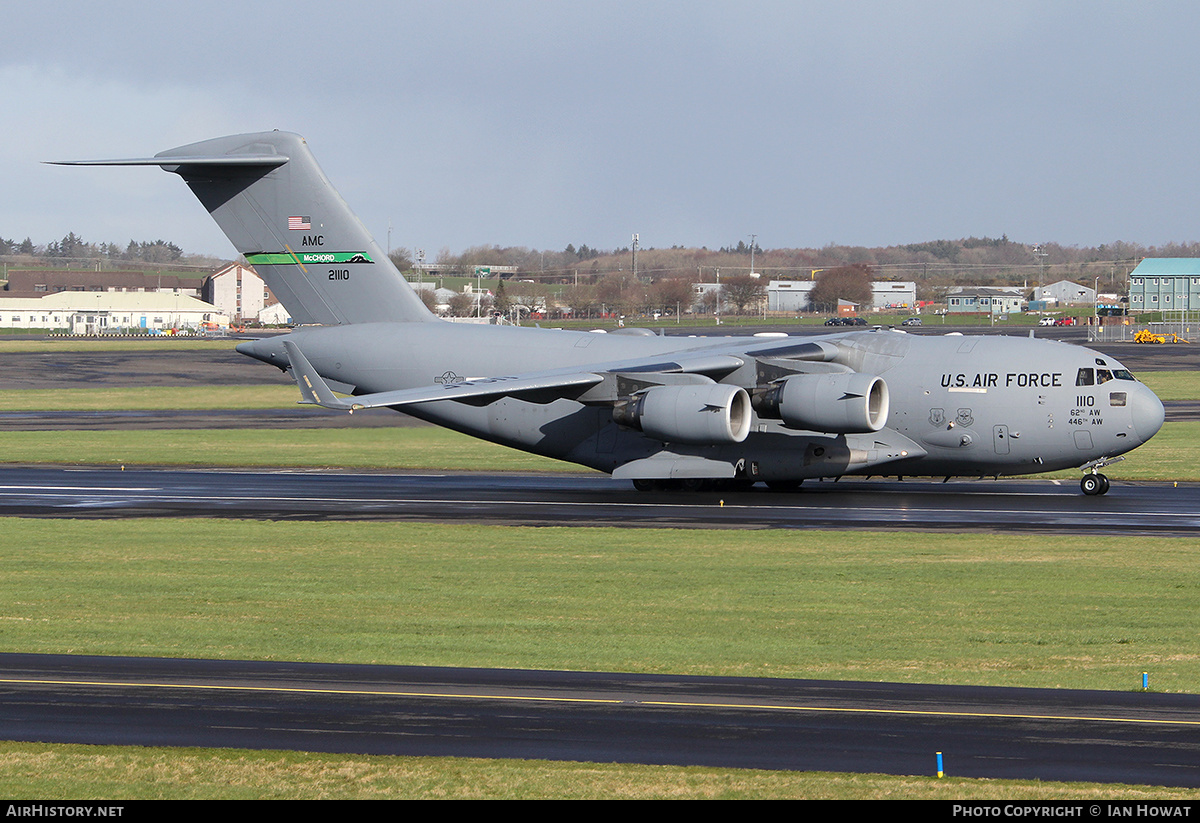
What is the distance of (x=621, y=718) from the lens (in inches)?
435

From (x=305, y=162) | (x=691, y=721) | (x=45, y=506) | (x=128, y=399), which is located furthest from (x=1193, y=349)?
(x=691, y=721)

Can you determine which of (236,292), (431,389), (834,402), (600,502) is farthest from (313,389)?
(236,292)

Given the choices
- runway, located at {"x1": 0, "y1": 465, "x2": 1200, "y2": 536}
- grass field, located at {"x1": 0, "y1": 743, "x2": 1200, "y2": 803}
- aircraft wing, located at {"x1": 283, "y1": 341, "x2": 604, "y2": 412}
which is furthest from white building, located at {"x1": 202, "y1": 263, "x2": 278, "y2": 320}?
grass field, located at {"x1": 0, "y1": 743, "x2": 1200, "y2": 803}

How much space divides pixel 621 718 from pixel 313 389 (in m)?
15.6

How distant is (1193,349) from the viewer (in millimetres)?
86812

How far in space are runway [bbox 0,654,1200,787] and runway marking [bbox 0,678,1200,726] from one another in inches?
0.7

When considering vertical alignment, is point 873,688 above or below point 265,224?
below

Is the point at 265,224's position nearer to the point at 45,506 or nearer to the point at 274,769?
the point at 45,506

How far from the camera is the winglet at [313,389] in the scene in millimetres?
24547

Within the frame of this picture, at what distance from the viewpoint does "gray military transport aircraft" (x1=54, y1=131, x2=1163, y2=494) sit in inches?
1051

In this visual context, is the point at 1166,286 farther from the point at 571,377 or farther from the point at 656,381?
the point at 571,377

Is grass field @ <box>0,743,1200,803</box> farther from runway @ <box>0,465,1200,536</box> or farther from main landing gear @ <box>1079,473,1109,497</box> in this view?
main landing gear @ <box>1079,473,1109,497</box>

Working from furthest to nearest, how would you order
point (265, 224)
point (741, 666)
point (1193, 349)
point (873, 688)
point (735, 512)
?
point (1193, 349)
point (265, 224)
point (735, 512)
point (741, 666)
point (873, 688)

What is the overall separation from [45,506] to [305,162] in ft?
31.2
